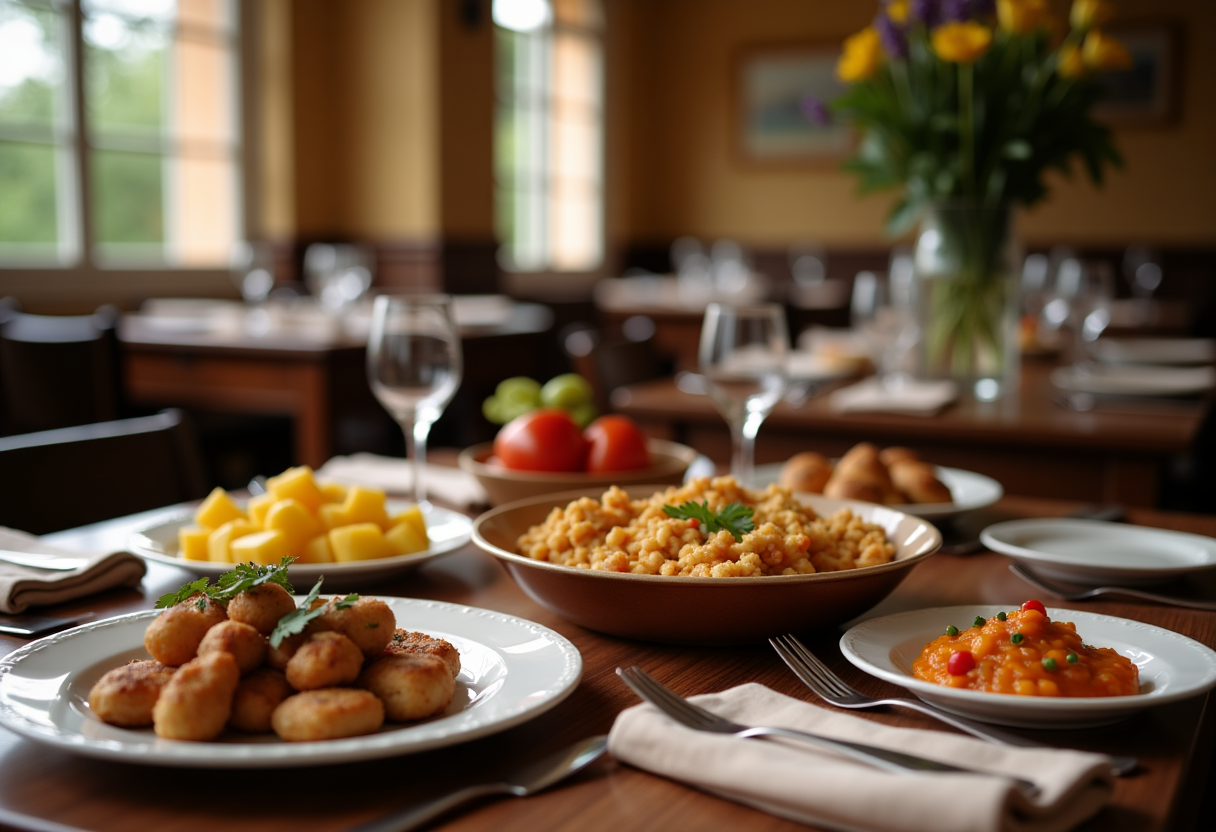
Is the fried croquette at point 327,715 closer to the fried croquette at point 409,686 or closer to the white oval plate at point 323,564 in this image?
the fried croquette at point 409,686

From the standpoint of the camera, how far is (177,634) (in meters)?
0.67

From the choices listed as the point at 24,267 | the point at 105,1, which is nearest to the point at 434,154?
the point at 105,1

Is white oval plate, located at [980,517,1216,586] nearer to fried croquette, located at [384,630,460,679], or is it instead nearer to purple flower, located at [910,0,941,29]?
fried croquette, located at [384,630,460,679]

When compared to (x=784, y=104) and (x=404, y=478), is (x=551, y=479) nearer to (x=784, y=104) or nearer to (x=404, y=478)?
(x=404, y=478)

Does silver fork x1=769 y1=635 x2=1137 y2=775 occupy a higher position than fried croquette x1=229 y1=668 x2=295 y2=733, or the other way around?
fried croquette x1=229 y1=668 x2=295 y2=733

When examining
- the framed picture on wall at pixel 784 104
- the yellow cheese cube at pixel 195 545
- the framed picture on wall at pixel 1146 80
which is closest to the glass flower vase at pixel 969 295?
the yellow cheese cube at pixel 195 545

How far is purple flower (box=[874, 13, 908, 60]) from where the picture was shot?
2.11 metres

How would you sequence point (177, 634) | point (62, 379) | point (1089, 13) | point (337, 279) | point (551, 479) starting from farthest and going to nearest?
point (337, 279)
point (62, 379)
point (1089, 13)
point (551, 479)
point (177, 634)

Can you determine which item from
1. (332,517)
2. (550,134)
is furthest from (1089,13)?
(550,134)

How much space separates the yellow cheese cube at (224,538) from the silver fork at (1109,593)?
0.72m

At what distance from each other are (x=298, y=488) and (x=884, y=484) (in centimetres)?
62

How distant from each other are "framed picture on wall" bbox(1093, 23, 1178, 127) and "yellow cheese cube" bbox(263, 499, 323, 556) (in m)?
7.36

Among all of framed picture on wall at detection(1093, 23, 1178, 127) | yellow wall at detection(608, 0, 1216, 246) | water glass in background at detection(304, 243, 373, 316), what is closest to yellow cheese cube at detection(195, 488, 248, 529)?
water glass in background at detection(304, 243, 373, 316)

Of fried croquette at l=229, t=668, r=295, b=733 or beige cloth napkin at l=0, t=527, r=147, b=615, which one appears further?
beige cloth napkin at l=0, t=527, r=147, b=615
